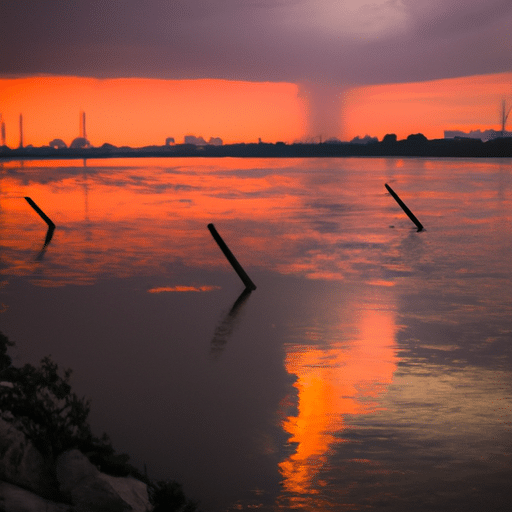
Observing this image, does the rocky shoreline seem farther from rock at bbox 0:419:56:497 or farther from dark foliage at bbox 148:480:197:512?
dark foliage at bbox 148:480:197:512

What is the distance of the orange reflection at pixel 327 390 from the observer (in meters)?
9.66

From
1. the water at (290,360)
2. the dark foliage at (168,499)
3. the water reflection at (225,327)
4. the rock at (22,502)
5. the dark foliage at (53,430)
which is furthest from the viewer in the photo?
the water reflection at (225,327)

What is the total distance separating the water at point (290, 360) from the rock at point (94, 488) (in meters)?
1.75

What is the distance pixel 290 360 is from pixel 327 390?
2.33 m

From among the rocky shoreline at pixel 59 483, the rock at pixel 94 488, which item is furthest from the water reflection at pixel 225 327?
the rocky shoreline at pixel 59 483

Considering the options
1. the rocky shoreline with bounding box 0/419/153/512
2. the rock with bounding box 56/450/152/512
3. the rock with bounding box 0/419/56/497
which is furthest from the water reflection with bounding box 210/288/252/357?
the rock with bounding box 0/419/56/497

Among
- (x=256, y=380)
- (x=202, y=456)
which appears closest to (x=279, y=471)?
(x=202, y=456)

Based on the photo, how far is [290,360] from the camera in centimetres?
1544

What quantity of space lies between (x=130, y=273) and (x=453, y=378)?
17.0 metres

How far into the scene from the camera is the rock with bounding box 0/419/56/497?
23.0 ft

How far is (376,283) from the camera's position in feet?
86.1

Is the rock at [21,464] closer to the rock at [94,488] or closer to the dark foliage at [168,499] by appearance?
the rock at [94,488]

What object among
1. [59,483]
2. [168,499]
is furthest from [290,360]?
[59,483]

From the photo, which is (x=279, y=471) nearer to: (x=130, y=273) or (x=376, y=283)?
(x=376, y=283)
